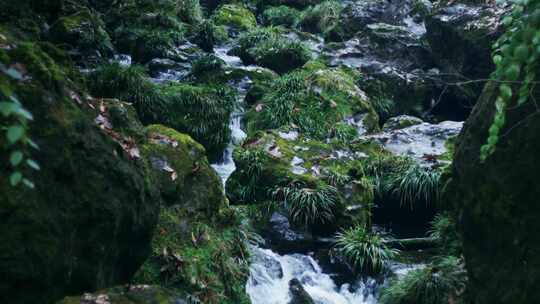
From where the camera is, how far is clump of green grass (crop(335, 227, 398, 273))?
7.33m

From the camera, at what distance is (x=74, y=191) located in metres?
4.11

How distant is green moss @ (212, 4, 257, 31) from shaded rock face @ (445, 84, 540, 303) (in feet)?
44.3

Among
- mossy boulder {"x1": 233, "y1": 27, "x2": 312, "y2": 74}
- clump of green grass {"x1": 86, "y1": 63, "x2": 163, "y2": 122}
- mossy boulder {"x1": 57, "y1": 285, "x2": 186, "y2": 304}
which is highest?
mossy boulder {"x1": 233, "y1": 27, "x2": 312, "y2": 74}

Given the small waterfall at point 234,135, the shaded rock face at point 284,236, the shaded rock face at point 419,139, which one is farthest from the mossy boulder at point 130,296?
the shaded rock face at point 419,139

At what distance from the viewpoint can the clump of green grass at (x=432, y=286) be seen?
6078 mm

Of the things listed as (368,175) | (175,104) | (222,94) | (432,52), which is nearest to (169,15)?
(222,94)

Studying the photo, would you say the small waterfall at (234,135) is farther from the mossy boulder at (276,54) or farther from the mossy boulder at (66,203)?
the mossy boulder at (66,203)

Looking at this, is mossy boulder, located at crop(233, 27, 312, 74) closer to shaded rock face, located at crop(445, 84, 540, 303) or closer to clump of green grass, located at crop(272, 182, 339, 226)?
clump of green grass, located at crop(272, 182, 339, 226)

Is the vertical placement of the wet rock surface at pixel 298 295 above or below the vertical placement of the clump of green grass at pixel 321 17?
below

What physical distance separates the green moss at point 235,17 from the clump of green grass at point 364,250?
1154 centimetres

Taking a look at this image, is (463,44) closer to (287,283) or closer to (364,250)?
(364,250)

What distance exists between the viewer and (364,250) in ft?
24.1

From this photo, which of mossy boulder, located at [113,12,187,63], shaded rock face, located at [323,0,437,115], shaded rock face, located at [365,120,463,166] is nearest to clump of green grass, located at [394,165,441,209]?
shaded rock face, located at [365,120,463,166]

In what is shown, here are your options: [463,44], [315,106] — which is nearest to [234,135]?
[315,106]
